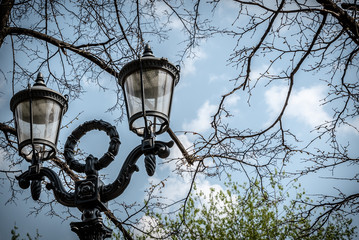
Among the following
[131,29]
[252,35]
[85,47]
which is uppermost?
[85,47]

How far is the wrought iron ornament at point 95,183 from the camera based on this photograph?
3.03 meters

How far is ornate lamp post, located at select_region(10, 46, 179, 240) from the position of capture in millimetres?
3062

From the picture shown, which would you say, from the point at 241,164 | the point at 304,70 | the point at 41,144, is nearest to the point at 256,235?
the point at 241,164

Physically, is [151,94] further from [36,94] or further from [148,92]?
[36,94]

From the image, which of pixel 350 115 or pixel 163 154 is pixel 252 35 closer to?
pixel 350 115

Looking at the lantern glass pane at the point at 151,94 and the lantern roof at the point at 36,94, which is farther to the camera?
the lantern roof at the point at 36,94

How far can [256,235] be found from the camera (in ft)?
37.9

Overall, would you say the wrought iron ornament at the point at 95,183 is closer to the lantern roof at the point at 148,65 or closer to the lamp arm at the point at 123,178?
the lamp arm at the point at 123,178

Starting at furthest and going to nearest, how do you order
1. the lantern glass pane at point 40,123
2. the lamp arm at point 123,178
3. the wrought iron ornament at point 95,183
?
Result: 1. the lantern glass pane at point 40,123
2. the lamp arm at point 123,178
3. the wrought iron ornament at point 95,183

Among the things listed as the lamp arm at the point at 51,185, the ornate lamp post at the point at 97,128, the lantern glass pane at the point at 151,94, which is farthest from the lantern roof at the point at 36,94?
the lantern glass pane at the point at 151,94

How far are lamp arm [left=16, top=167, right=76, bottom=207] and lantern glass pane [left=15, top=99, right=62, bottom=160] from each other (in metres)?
0.20

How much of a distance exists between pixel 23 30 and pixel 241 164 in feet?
11.5

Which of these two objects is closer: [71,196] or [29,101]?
[71,196]

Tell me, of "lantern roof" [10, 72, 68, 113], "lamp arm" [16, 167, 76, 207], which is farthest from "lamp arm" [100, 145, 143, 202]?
"lantern roof" [10, 72, 68, 113]
